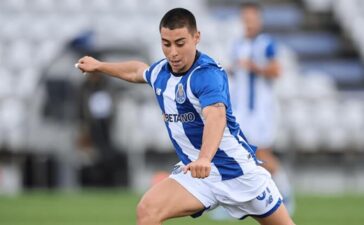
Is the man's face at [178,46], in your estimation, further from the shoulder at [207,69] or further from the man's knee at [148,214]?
the man's knee at [148,214]

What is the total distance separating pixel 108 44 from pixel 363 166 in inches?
187

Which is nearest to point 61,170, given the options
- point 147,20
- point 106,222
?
point 147,20

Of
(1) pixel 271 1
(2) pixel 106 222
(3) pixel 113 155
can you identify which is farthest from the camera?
(1) pixel 271 1

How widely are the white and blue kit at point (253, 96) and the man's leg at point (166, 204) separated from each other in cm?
586

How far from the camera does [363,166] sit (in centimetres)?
1883

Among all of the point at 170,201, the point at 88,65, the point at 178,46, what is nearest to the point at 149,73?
the point at 88,65

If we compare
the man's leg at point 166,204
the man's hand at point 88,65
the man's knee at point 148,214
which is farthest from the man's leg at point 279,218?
the man's hand at point 88,65

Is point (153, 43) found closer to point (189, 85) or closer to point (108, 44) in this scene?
point (108, 44)

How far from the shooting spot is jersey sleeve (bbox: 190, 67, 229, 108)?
279 inches

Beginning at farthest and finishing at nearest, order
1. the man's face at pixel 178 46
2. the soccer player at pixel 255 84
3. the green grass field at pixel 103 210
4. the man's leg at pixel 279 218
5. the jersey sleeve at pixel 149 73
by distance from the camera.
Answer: the soccer player at pixel 255 84, the green grass field at pixel 103 210, the jersey sleeve at pixel 149 73, the man's leg at pixel 279 218, the man's face at pixel 178 46

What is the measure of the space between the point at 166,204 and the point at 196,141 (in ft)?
1.58

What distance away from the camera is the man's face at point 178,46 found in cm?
721

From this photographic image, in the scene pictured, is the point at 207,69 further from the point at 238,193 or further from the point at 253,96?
the point at 253,96

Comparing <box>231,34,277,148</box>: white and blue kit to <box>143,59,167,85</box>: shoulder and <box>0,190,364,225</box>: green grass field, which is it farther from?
<box>143,59,167,85</box>: shoulder
